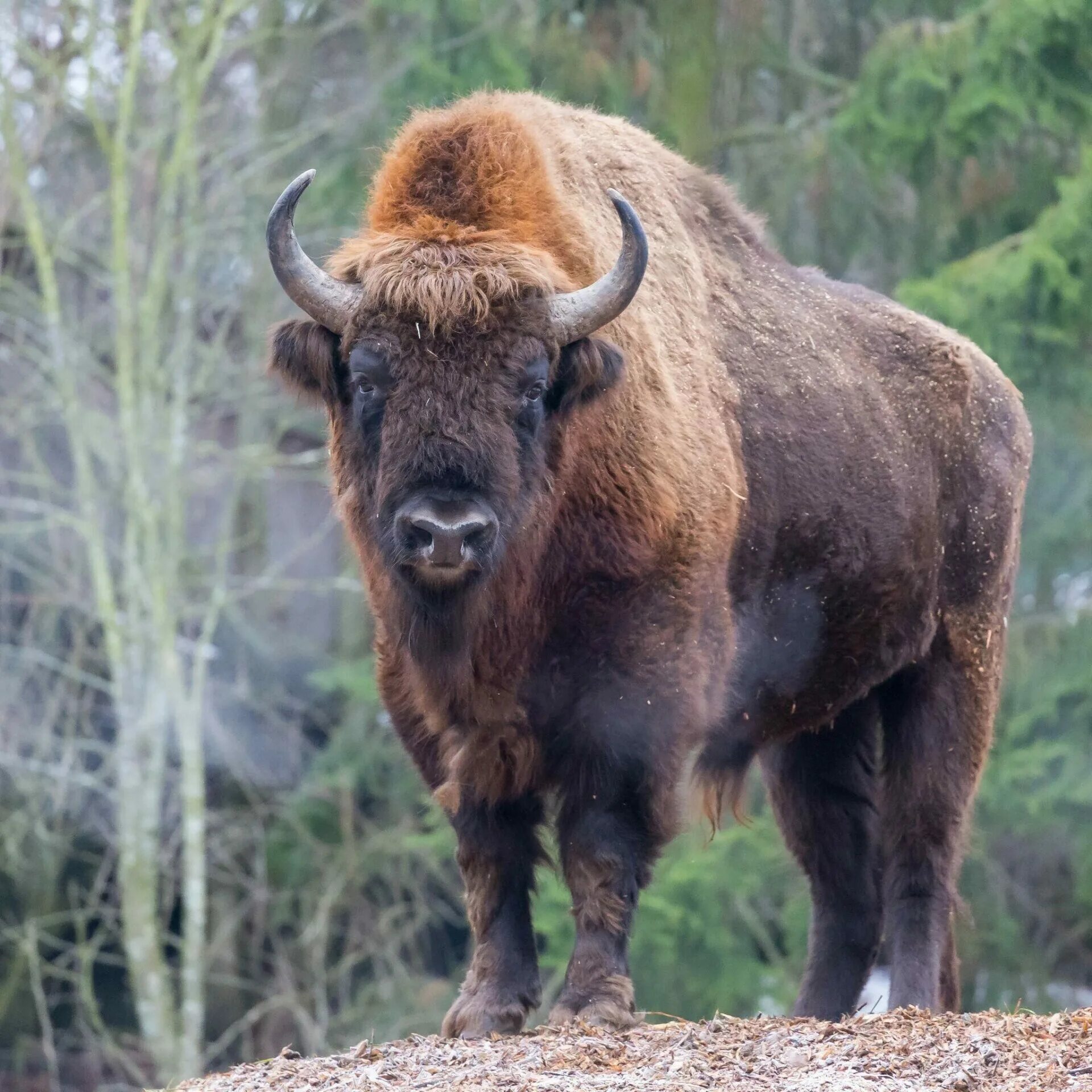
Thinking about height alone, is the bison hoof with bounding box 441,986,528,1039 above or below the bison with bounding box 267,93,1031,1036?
below

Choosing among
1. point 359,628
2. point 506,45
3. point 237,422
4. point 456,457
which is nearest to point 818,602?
point 456,457

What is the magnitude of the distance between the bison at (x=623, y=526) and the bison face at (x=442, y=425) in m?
0.01

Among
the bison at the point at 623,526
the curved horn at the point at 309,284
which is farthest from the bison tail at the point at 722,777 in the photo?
the curved horn at the point at 309,284

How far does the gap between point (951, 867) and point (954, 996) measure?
0.48 m

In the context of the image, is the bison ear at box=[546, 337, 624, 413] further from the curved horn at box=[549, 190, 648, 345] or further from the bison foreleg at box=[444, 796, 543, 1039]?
the bison foreleg at box=[444, 796, 543, 1039]

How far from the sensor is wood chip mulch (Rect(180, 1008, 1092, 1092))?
390cm

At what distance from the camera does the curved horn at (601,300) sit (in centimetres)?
491

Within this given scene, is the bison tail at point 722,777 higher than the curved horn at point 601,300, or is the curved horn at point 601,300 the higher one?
the curved horn at point 601,300

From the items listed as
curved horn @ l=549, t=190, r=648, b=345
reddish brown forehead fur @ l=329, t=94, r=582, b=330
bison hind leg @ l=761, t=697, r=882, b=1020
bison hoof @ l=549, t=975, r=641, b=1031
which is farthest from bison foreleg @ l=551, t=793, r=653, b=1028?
bison hind leg @ l=761, t=697, r=882, b=1020

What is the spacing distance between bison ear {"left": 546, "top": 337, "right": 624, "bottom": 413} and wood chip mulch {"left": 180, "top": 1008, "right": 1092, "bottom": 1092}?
1.81m

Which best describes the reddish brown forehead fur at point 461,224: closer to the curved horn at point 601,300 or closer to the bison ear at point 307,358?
the curved horn at point 601,300

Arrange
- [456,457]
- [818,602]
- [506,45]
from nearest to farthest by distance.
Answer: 1. [456,457]
2. [818,602]
3. [506,45]

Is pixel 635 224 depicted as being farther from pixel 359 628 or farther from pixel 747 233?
pixel 359 628

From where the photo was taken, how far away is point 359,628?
15258mm
